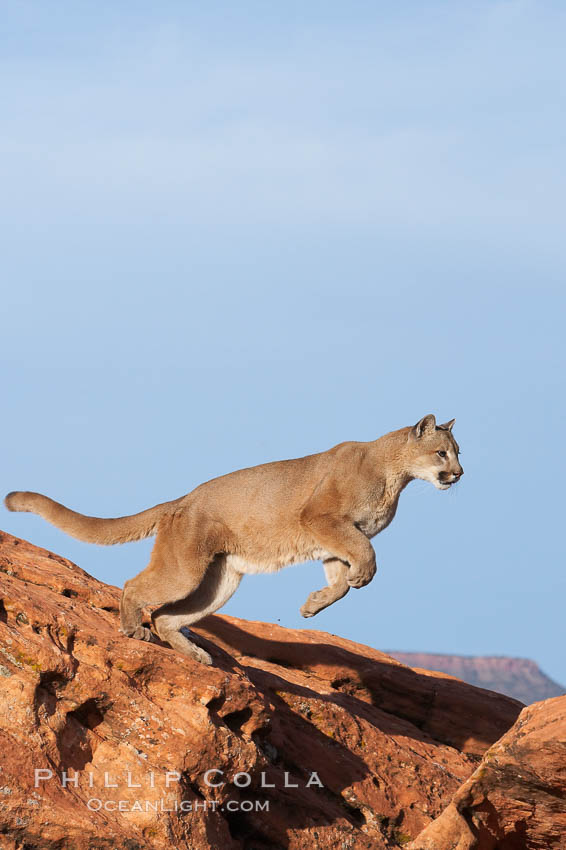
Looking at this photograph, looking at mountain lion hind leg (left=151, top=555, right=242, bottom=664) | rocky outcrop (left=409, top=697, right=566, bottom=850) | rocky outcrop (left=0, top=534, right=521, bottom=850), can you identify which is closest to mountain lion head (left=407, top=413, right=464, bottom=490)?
mountain lion hind leg (left=151, top=555, right=242, bottom=664)

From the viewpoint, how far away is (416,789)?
9375 mm

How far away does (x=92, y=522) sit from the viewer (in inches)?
359

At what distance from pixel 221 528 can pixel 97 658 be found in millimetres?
1997

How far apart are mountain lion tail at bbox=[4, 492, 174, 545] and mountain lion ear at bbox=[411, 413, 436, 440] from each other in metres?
2.75

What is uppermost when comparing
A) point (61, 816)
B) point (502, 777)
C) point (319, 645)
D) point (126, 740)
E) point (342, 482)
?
point (342, 482)

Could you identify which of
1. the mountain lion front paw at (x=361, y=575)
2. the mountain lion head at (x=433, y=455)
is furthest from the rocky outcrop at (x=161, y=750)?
the mountain lion head at (x=433, y=455)

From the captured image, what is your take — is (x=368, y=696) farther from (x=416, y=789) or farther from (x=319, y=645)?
(x=416, y=789)

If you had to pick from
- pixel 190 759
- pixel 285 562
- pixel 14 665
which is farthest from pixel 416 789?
pixel 14 665

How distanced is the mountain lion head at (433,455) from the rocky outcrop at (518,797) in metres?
3.47

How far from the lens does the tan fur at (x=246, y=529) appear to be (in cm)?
878

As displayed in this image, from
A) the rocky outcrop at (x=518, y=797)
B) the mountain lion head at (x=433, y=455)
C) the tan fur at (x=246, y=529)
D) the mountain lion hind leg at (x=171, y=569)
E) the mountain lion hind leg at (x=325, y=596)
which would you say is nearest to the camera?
the rocky outcrop at (x=518, y=797)

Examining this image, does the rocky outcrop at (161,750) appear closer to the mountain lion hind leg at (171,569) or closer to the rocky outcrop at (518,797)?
the mountain lion hind leg at (171,569)

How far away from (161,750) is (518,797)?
257 cm

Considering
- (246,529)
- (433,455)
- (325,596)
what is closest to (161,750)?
(246,529)
